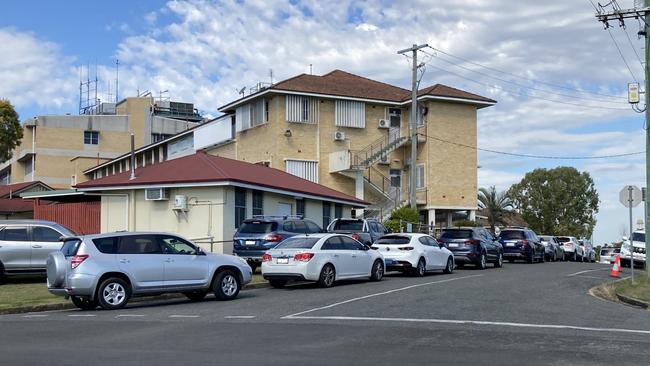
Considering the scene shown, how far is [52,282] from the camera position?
15.8 meters

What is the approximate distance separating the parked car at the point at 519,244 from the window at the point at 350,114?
13.4 m

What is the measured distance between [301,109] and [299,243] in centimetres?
2587

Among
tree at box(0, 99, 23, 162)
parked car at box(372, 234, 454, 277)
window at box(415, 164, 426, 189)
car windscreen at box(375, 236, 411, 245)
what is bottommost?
parked car at box(372, 234, 454, 277)

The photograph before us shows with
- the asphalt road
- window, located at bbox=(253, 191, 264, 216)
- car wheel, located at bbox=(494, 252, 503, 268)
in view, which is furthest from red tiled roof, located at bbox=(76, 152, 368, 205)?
the asphalt road

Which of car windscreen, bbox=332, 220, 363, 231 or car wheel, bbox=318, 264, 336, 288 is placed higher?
car windscreen, bbox=332, 220, 363, 231

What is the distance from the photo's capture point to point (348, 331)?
39.7 feet

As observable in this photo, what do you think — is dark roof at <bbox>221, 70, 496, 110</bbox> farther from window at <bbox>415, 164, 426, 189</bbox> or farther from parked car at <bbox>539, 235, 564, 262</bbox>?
parked car at <bbox>539, 235, 564, 262</bbox>

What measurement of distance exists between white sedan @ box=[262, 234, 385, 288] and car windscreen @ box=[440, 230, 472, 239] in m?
9.62

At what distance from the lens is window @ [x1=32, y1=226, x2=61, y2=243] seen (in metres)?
21.3

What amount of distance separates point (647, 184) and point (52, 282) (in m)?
18.2

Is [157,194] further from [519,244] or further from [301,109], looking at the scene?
[301,109]

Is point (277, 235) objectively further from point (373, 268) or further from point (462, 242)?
point (462, 242)

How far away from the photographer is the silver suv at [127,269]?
15.6 m

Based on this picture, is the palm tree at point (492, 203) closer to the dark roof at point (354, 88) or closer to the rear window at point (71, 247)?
the dark roof at point (354, 88)
